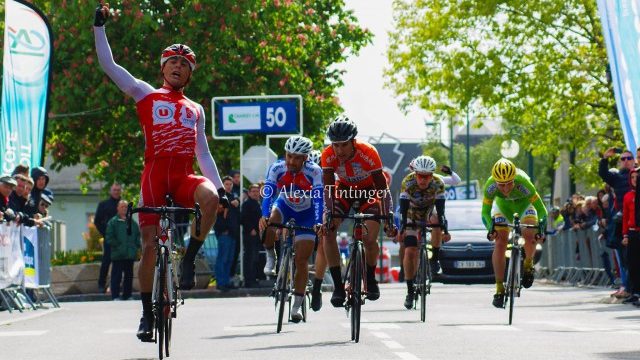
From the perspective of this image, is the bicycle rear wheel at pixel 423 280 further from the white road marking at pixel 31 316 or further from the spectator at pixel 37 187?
the spectator at pixel 37 187

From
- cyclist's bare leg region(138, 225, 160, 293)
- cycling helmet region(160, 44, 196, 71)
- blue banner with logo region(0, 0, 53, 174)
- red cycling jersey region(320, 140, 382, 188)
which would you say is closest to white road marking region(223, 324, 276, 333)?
red cycling jersey region(320, 140, 382, 188)

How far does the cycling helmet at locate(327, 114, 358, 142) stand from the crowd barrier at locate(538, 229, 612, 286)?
14.1m

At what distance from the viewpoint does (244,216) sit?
28250 mm

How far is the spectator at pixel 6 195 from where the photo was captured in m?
20.6

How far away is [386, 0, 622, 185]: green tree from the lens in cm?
4041

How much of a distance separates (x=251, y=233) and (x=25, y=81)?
222 inches

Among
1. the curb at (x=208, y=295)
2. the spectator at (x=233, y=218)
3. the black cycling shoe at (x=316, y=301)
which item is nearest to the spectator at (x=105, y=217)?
the curb at (x=208, y=295)

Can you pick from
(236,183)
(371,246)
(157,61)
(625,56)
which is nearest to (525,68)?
(157,61)

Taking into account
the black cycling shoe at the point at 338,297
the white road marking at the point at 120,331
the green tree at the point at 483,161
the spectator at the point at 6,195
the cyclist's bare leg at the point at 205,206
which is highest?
the green tree at the point at 483,161

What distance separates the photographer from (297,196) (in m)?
15.9

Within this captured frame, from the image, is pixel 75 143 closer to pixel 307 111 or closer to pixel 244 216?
pixel 307 111

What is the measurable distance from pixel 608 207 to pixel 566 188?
4989cm

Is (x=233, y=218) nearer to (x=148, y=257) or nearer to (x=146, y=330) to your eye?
(x=148, y=257)

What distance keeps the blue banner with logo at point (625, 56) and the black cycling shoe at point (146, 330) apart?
40.3ft
